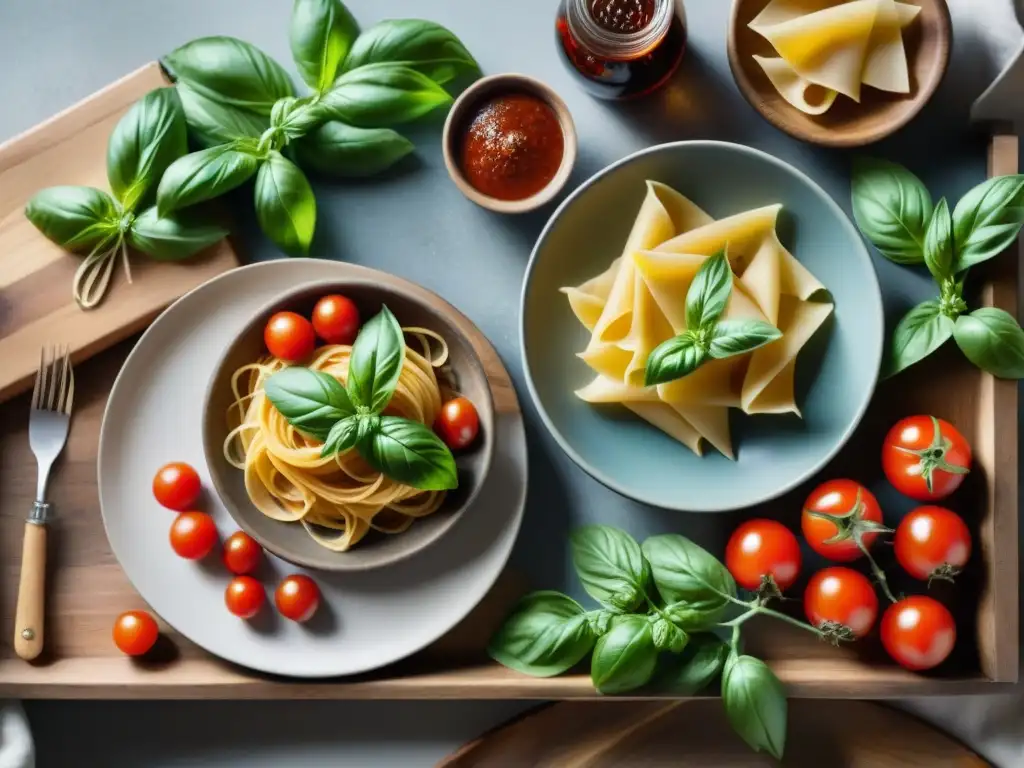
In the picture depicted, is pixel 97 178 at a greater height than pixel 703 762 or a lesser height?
greater

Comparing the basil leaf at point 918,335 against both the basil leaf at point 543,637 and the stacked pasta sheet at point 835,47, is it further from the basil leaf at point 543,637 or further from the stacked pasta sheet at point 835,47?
the basil leaf at point 543,637

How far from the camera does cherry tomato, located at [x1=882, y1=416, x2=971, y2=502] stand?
1.82 meters

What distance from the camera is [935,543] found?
1.86 meters

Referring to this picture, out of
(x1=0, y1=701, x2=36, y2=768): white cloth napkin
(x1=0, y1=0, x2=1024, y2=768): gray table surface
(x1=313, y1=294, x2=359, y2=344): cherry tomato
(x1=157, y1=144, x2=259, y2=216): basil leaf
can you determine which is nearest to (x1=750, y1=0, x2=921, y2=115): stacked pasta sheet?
(x1=0, y1=0, x2=1024, y2=768): gray table surface

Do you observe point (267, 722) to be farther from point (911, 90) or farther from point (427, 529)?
point (911, 90)

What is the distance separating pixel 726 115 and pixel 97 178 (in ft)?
3.98

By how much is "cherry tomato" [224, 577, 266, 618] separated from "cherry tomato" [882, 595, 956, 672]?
1132 mm

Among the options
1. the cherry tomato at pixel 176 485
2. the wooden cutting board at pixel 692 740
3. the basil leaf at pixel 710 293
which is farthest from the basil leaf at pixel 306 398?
the wooden cutting board at pixel 692 740

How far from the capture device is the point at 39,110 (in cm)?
214

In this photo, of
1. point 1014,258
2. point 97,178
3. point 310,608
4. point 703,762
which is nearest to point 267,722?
Answer: point 310,608

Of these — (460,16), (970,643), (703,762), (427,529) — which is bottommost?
(703,762)

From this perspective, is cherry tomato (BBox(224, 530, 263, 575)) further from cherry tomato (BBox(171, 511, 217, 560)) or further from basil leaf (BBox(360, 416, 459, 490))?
basil leaf (BBox(360, 416, 459, 490))

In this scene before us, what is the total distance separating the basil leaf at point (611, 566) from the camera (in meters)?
1.89

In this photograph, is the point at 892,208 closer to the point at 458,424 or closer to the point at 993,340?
the point at 993,340
